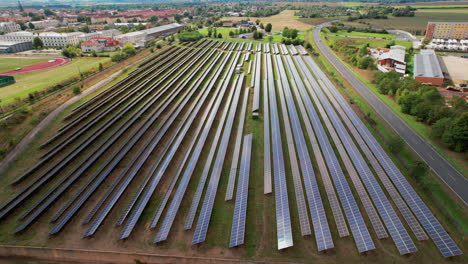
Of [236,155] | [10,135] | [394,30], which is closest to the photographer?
[236,155]

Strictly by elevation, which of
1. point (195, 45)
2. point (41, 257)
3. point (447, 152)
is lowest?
point (41, 257)

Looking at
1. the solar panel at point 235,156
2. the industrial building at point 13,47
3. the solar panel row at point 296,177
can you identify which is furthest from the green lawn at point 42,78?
the solar panel row at point 296,177

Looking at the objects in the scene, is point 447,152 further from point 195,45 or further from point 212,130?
point 195,45

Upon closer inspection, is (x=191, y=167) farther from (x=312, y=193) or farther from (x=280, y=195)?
(x=312, y=193)

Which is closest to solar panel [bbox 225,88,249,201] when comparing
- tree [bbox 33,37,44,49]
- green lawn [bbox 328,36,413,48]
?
green lawn [bbox 328,36,413,48]

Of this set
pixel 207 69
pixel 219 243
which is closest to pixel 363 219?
pixel 219 243

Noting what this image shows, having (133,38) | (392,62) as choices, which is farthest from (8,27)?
(392,62)

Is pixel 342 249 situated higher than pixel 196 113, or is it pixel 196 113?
pixel 196 113
